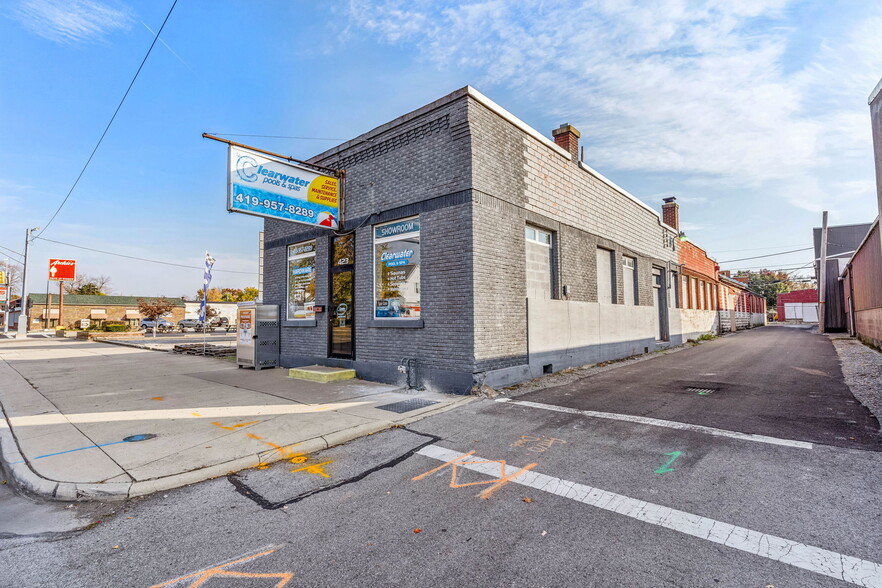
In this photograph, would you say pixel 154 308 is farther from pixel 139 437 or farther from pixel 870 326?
pixel 870 326

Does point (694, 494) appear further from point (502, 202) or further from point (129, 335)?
point (129, 335)

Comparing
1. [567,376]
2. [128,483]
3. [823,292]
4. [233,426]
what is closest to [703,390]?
[567,376]

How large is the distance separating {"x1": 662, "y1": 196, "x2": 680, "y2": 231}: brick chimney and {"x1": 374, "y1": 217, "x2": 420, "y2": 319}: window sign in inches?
674

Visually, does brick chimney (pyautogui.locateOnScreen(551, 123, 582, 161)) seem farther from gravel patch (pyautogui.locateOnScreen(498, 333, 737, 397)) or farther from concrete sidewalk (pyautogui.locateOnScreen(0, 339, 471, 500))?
concrete sidewalk (pyautogui.locateOnScreen(0, 339, 471, 500))

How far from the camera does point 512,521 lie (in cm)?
329

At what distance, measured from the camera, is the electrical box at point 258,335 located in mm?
11617

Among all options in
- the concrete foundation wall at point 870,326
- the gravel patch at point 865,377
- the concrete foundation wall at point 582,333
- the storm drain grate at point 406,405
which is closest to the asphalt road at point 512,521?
the storm drain grate at point 406,405

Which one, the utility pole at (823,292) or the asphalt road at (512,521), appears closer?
the asphalt road at (512,521)

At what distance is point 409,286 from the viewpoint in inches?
364

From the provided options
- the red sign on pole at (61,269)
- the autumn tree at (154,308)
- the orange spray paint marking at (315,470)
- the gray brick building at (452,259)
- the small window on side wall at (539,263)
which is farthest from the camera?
the autumn tree at (154,308)

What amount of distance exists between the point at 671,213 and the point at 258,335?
67.1ft

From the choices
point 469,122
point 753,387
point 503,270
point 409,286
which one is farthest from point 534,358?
point 469,122

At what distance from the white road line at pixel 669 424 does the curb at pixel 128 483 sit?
317cm

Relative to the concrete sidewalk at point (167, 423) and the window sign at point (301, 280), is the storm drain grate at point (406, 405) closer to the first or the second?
the concrete sidewalk at point (167, 423)
